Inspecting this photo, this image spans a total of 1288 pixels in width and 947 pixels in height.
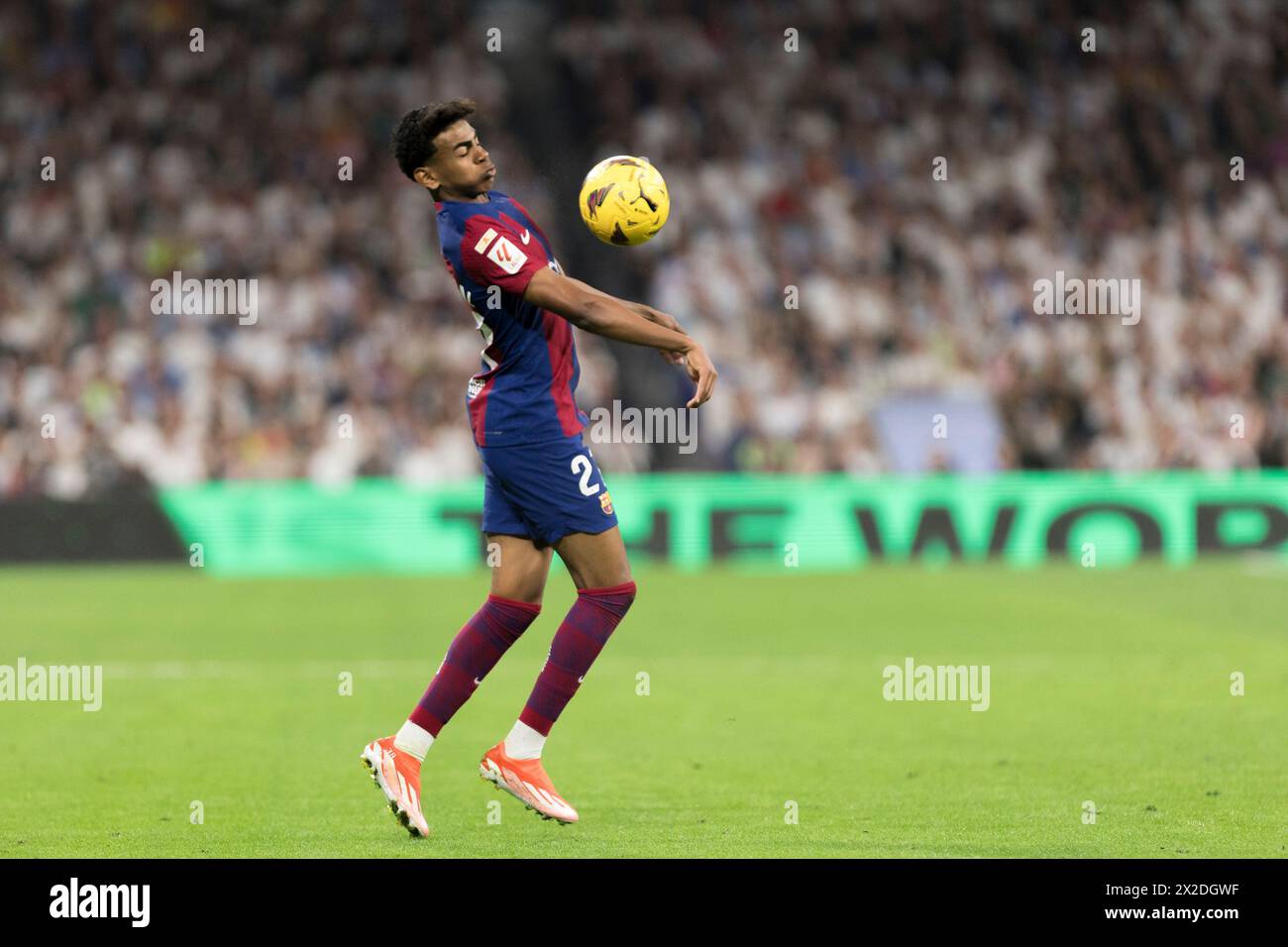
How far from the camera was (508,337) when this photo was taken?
7.20 metres

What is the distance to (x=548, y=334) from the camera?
7254 millimetres

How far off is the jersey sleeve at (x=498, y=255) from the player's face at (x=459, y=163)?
21 centimetres

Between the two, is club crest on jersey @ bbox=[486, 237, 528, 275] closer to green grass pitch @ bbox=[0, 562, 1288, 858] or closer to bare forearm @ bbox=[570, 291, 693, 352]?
bare forearm @ bbox=[570, 291, 693, 352]

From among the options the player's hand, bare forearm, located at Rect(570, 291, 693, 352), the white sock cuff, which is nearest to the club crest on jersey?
bare forearm, located at Rect(570, 291, 693, 352)

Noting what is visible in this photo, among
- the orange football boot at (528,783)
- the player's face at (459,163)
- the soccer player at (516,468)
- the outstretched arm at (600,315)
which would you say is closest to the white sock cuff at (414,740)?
the soccer player at (516,468)

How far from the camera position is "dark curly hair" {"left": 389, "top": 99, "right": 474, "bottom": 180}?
23.0ft

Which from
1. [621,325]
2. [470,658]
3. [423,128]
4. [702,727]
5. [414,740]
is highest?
[423,128]

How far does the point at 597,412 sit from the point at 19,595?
6.46 m

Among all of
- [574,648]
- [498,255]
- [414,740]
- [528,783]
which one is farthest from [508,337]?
[528,783]

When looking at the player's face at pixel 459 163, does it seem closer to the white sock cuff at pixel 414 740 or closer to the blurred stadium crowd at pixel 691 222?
the white sock cuff at pixel 414 740

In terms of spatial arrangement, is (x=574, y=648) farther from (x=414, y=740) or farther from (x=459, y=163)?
(x=459, y=163)

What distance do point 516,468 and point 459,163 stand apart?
113 centimetres

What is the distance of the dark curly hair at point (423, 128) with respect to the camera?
7004mm
